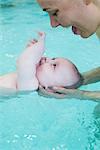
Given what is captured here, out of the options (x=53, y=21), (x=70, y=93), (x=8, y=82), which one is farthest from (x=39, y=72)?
(x=53, y=21)

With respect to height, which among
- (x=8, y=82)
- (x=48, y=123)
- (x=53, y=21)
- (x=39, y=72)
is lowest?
(x=48, y=123)

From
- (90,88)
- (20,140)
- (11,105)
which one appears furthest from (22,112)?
(90,88)

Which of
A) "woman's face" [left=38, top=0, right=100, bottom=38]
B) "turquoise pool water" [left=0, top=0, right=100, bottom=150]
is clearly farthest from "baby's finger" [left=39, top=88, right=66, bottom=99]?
"woman's face" [left=38, top=0, right=100, bottom=38]

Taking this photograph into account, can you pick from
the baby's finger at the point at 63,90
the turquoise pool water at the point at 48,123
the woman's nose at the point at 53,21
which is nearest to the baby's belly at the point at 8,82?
the turquoise pool water at the point at 48,123

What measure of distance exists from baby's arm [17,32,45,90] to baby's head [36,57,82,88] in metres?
0.06

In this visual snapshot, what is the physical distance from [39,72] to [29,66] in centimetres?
10

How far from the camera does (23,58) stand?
2.81m

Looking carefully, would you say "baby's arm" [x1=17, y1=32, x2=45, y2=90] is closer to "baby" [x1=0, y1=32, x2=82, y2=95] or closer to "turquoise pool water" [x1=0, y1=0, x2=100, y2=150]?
"baby" [x1=0, y1=32, x2=82, y2=95]

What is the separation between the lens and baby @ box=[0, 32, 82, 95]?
9.17ft

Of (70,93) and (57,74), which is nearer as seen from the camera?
(70,93)

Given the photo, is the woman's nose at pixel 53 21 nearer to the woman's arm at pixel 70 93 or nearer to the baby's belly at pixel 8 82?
the woman's arm at pixel 70 93

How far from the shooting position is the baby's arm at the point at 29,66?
2.79 metres

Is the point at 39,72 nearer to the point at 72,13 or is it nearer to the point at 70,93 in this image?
the point at 70,93

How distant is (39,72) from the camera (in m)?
2.85
